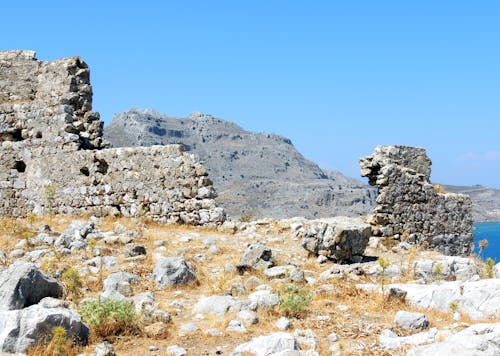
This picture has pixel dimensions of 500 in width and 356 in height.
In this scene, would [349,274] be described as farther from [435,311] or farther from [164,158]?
[164,158]

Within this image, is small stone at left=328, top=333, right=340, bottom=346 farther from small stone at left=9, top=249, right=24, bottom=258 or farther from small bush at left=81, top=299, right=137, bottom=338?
small stone at left=9, top=249, right=24, bottom=258

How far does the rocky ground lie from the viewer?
17.6ft

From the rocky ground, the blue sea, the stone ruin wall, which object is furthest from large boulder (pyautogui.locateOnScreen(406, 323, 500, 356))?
the stone ruin wall

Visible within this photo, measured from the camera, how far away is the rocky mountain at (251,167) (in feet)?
353

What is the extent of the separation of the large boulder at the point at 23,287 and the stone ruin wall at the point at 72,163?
578 cm

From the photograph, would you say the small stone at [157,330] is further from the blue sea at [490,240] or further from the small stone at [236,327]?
the blue sea at [490,240]

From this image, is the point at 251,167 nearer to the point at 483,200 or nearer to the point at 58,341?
the point at 483,200

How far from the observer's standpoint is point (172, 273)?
315 inches

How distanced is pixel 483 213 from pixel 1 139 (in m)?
Answer: 161

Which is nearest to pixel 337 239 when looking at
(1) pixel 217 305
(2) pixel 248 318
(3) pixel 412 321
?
(1) pixel 217 305

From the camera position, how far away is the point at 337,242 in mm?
10023

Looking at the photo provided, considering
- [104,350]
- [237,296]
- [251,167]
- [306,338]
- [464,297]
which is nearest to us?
[104,350]

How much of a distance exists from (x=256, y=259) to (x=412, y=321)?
11.0 ft

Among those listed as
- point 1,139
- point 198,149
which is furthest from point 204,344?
point 198,149
